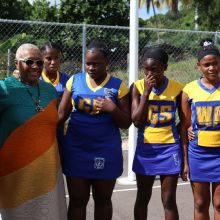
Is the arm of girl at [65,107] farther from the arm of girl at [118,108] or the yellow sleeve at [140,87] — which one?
the yellow sleeve at [140,87]

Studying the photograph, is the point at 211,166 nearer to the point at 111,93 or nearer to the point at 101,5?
the point at 111,93

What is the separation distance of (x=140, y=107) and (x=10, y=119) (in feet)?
3.80

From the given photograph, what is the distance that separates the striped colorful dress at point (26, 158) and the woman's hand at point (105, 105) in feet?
1.51

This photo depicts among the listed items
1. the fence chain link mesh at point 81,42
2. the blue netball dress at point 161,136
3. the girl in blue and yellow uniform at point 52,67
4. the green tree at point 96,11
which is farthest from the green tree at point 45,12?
the blue netball dress at point 161,136

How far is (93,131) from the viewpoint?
3998mm

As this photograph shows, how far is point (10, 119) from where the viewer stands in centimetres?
342

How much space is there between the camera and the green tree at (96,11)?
16920mm

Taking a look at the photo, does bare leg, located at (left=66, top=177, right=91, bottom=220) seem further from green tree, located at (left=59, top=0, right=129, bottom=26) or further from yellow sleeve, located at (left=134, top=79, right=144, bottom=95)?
green tree, located at (left=59, top=0, right=129, bottom=26)

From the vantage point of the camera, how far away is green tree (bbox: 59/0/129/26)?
16920 millimetres

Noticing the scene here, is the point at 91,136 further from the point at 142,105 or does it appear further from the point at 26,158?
the point at 26,158

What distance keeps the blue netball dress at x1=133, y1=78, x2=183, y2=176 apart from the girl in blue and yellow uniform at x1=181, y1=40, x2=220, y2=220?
0.09 metres

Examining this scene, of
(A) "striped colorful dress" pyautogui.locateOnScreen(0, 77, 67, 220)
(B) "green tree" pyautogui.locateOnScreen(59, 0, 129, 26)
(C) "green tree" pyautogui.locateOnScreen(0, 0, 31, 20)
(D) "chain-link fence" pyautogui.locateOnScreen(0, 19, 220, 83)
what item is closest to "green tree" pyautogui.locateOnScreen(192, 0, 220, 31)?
(B) "green tree" pyautogui.locateOnScreen(59, 0, 129, 26)

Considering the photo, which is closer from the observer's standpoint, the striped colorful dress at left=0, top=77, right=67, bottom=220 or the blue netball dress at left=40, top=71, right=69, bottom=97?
the striped colorful dress at left=0, top=77, right=67, bottom=220

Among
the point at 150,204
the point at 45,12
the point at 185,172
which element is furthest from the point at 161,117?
the point at 45,12
